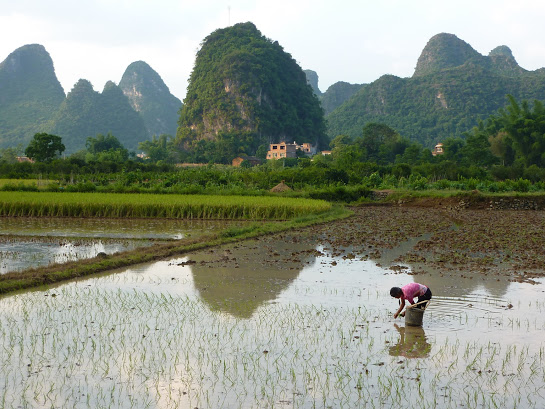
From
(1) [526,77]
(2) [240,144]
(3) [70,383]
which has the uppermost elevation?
(1) [526,77]

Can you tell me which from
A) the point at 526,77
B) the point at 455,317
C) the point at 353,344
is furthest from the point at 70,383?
the point at 526,77

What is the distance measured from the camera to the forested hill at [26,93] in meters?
103

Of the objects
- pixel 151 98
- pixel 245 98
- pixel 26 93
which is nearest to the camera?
pixel 245 98

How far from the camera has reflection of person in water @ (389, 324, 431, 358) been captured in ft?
14.9

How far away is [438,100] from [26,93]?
8312 cm

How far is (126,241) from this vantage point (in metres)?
11.3

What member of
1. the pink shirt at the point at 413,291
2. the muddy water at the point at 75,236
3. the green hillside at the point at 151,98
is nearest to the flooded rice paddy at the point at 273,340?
the pink shirt at the point at 413,291

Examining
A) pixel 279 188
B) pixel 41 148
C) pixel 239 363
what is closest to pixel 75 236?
pixel 239 363

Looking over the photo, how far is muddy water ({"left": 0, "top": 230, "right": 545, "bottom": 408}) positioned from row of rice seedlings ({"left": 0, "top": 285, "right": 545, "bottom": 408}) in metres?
0.01

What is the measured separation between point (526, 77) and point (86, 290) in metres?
89.3

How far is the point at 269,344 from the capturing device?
15.4ft

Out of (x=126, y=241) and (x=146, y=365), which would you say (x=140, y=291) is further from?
(x=126, y=241)

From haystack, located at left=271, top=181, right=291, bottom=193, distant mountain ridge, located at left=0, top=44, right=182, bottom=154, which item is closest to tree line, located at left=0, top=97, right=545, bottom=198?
haystack, located at left=271, top=181, right=291, bottom=193

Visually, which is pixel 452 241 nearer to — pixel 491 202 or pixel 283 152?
pixel 491 202
